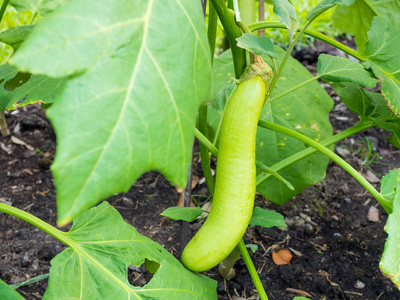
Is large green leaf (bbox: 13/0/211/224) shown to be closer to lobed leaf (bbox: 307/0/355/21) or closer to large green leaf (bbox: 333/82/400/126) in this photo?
lobed leaf (bbox: 307/0/355/21)

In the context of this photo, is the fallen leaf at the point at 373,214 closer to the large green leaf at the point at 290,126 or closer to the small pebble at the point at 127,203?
the large green leaf at the point at 290,126

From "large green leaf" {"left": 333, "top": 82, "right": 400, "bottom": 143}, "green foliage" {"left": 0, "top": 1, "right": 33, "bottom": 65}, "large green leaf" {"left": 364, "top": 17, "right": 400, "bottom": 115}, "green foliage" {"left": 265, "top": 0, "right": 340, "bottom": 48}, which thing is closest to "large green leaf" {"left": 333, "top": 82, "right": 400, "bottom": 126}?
"large green leaf" {"left": 333, "top": 82, "right": 400, "bottom": 143}

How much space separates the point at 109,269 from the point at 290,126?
0.80 metres

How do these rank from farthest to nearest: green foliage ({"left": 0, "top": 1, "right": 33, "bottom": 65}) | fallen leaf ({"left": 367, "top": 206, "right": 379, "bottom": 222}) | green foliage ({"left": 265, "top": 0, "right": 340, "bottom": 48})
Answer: green foliage ({"left": 265, "top": 0, "right": 340, "bottom": 48})
green foliage ({"left": 0, "top": 1, "right": 33, "bottom": 65})
fallen leaf ({"left": 367, "top": 206, "right": 379, "bottom": 222})

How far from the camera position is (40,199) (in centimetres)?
160

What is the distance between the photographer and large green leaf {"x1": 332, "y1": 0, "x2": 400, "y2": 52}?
1.40 meters

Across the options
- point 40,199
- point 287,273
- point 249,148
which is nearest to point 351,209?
point 287,273

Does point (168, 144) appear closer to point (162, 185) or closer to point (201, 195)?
point (201, 195)

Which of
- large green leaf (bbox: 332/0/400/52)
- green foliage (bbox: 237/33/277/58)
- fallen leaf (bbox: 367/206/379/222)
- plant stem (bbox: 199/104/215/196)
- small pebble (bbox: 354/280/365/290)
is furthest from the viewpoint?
fallen leaf (bbox: 367/206/379/222)

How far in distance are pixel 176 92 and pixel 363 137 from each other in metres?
1.81

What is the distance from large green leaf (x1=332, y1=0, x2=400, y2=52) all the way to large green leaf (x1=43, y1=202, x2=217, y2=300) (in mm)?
1137

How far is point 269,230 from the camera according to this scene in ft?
4.96

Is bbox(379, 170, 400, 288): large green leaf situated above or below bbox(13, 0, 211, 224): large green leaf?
below

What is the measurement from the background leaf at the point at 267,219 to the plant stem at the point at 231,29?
1.15 ft
